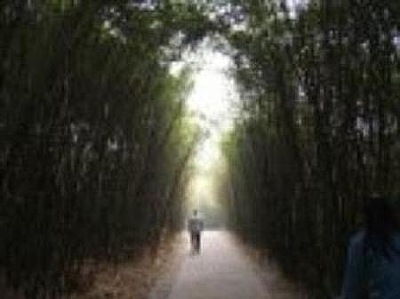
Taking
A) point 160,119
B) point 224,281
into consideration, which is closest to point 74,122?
point 224,281

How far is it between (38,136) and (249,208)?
17.5 meters

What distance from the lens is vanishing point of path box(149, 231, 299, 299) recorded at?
509 inches

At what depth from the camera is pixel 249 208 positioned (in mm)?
25219

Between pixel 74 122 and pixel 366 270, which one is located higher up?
pixel 74 122

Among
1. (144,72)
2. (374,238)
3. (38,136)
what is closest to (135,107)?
(144,72)

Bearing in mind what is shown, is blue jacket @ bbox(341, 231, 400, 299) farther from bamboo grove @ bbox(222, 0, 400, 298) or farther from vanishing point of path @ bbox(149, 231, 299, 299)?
vanishing point of path @ bbox(149, 231, 299, 299)

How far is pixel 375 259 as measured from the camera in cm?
358

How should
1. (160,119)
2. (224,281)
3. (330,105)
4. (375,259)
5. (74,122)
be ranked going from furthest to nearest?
1. (160,119)
2. (224,281)
3. (74,122)
4. (330,105)
5. (375,259)

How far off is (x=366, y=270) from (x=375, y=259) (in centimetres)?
5

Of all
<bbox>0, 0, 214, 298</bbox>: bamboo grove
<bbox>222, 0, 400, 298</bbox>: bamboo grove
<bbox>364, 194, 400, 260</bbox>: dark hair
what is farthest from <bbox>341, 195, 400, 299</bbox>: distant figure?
<bbox>222, 0, 400, 298</bbox>: bamboo grove

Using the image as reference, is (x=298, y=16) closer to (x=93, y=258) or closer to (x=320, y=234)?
(x=320, y=234)

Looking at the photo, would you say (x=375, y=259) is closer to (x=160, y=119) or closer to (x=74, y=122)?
(x=74, y=122)

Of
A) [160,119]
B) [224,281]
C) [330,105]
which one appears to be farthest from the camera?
[160,119]

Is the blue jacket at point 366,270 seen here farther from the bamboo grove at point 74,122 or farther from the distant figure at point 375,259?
the bamboo grove at point 74,122
